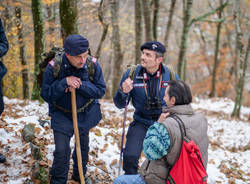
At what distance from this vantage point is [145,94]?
4.01 m

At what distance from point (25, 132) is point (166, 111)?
335cm

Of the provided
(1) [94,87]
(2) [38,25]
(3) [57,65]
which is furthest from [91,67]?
(2) [38,25]

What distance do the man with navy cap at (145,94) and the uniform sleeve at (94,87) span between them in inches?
16.9

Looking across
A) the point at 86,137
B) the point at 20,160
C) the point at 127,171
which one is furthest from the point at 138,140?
the point at 20,160

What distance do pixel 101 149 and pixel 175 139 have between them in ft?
11.8

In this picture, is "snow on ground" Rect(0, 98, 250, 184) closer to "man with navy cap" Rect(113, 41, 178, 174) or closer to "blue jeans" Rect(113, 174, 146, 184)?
"man with navy cap" Rect(113, 41, 178, 174)

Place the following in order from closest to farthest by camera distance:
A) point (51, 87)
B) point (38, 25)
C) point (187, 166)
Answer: point (187, 166) < point (51, 87) < point (38, 25)

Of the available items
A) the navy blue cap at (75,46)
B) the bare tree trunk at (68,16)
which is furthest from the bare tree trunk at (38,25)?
the navy blue cap at (75,46)

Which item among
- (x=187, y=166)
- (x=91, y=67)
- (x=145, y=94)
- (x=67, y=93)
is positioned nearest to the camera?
(x=187, y=166)

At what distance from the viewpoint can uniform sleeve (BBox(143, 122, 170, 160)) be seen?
245cm

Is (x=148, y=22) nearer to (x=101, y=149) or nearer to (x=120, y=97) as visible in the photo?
(x=101, y=149)

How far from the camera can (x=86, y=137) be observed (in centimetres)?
380

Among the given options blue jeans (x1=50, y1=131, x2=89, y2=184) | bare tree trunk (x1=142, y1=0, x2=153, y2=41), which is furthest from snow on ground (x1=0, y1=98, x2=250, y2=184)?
bare tree trunk (x1=142, y1=0, x2=153, y2=41)

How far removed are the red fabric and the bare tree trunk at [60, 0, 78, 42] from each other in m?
4.56
